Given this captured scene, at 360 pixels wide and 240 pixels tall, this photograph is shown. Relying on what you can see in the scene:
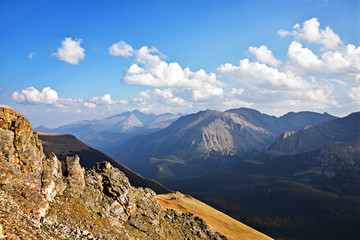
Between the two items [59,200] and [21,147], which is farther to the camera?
[21,147]

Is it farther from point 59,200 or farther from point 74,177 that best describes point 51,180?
point 74,177

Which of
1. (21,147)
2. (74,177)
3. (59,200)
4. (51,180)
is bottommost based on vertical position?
(59,200)

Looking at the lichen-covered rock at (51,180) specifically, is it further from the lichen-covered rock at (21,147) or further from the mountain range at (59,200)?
the lichen-covered rock at (21,147)

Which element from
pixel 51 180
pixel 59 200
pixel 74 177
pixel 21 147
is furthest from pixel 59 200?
pixel 21 147

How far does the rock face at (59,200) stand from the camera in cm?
2772

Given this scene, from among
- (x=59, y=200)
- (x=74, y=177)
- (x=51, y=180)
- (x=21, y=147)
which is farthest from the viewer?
(x=74, y=177)

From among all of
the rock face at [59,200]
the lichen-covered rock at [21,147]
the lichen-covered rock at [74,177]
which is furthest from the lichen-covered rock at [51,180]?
the lichen-covered rock at [74,177]

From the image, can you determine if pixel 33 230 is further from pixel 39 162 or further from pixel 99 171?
pixel 99 171

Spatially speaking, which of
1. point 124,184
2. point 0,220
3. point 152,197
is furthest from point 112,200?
point 0,220

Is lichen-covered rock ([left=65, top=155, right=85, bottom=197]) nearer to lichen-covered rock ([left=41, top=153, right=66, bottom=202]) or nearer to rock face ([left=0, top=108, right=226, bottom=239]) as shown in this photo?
rock face ([left=0, top=108, right=226, bottom=239])

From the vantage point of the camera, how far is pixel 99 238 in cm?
3334

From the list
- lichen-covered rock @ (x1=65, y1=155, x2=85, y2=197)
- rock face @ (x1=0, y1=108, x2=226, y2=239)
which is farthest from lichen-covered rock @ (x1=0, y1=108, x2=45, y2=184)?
lichen-covered rock @ (x1=65, y1=155, x2=85, y2=197)

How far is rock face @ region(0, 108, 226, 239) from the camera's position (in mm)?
27719

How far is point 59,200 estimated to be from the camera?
36219mm
